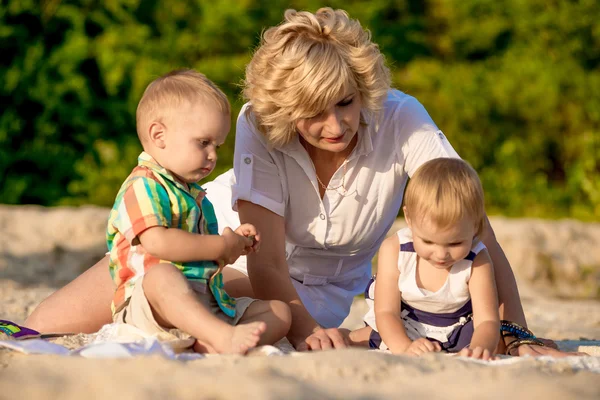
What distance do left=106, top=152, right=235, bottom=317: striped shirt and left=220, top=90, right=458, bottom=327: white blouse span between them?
0.58 metres

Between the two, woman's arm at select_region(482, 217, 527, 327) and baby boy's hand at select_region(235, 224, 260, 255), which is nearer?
baby boy's hand at select_region(235, 224, 260, 255)

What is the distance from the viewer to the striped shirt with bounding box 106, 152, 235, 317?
9.89 feet

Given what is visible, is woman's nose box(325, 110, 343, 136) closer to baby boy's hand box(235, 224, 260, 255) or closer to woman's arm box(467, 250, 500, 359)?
baby boy's hand box(235, 224, 260, 255)

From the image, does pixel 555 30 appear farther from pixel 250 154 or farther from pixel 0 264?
pixel 250 154

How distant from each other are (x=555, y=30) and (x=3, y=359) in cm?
873

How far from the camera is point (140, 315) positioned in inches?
119

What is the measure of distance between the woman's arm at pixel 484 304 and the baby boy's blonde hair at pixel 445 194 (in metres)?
0.16

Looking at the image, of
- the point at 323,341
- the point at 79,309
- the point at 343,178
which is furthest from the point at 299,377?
the point at 79,309

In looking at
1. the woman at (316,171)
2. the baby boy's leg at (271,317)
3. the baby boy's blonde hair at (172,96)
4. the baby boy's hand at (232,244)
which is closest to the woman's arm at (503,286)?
the woman at (316,171)

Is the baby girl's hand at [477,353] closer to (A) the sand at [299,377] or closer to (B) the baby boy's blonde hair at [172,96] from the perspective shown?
(A) the sand at [299,377]

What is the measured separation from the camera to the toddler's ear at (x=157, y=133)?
3107 mm

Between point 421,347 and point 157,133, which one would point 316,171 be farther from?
point 421,347

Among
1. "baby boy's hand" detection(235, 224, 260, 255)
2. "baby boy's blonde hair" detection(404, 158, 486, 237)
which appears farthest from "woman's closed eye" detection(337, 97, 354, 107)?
"baby boy's hand" detection(235, 224, 260, 255)

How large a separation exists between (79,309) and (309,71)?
4.93ft
